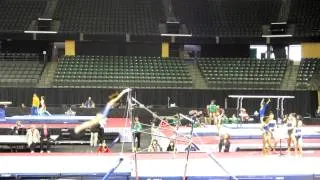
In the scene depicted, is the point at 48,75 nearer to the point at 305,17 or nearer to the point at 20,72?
the point at 20,72

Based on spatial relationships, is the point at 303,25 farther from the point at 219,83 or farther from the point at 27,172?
the point at 27,172

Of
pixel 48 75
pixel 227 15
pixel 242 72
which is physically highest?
pixel 227 15

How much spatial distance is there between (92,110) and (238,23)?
1527 cm

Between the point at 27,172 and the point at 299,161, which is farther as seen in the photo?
the point at 299,161

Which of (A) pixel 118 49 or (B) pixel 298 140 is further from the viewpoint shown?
(A) pixel 118 49

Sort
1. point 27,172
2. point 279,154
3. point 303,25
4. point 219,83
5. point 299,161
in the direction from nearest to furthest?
point 27,172 → point 299,161 → point 279,154 → point 219,83 → point 303,25

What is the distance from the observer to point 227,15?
4062 cm

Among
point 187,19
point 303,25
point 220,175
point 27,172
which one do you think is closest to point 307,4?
point 303,25

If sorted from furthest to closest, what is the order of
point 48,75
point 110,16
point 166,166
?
point 110,16 → point 48,75 → point 166,166

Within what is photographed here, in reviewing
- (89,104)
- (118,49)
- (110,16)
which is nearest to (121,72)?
(118,49)

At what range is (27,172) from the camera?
14.6m

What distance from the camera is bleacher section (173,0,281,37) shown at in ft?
128

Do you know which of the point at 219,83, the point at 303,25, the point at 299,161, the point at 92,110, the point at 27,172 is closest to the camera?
the point at 27,172

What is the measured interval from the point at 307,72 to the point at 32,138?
2267 centimetres
